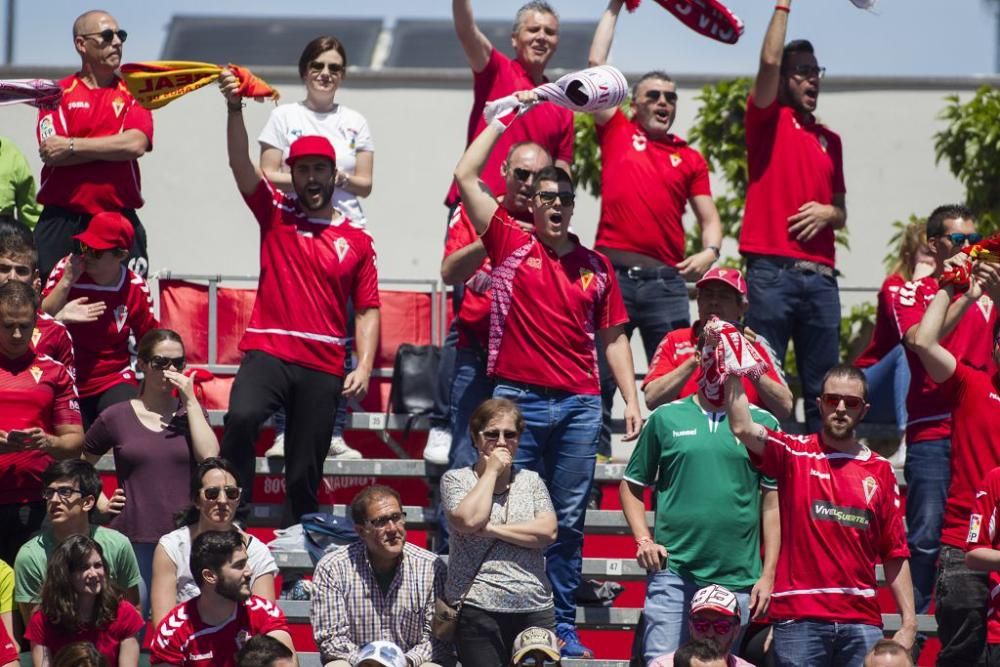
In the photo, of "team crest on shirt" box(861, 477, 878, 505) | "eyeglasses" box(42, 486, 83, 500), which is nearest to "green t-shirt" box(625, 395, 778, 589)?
"team crest on shirt" box(861, 477, 878, 505)

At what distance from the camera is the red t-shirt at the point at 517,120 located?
30.6ft

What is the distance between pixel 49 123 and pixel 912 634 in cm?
502

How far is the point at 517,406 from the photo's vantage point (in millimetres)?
7953

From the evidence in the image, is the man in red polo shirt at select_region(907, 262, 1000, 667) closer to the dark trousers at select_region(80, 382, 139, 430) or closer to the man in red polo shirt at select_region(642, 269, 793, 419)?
the man in red polo shirt at select_region(642, 269, 793, 419)

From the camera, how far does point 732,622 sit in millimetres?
7129

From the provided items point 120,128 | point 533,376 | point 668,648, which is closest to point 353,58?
point 120,128

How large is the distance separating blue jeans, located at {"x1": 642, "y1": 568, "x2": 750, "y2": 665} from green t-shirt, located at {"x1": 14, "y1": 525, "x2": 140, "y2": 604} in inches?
87.7

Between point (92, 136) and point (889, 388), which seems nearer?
point (92, 136)

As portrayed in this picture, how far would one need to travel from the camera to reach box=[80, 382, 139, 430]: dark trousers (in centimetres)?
865

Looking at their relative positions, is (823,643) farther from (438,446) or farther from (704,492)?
(438,446)

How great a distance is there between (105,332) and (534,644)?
9.47ft

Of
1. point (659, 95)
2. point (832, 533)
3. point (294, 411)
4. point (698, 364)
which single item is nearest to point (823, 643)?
point (832, 533)

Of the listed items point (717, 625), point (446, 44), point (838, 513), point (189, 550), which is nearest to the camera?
point (717, 625)

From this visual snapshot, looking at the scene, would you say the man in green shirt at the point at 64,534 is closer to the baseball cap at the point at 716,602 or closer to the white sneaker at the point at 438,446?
the white sneaker at the point at 438,446
